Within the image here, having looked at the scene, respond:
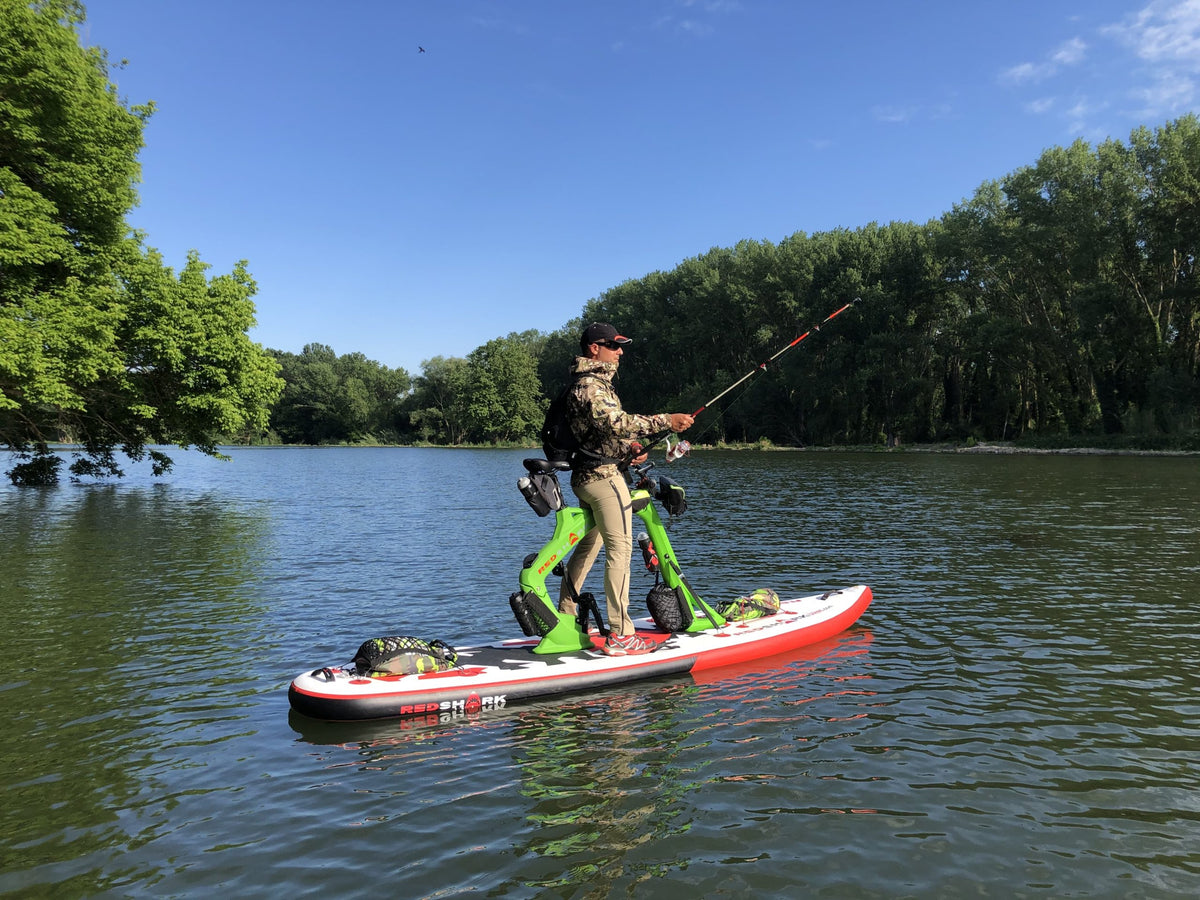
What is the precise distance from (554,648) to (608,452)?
228 centimetres

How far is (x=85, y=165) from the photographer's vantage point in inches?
1043

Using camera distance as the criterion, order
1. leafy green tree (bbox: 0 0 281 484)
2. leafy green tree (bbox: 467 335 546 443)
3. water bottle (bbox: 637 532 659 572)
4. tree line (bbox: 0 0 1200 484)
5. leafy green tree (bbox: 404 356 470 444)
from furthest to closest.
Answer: leafy green tree (bbox: 404 356 470 444), leafy green tree (bbox: 467 335 546 443), tree line (bbox: 0 0 1200 484), leafy green tree (bbox: 0 0 281 484), water bottle (bbox: 637 532 659 572)

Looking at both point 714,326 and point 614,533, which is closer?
point 614,533

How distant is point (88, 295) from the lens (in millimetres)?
26828

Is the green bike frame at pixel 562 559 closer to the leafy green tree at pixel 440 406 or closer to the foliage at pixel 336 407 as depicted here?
the leafy green tree at pixel 440 406

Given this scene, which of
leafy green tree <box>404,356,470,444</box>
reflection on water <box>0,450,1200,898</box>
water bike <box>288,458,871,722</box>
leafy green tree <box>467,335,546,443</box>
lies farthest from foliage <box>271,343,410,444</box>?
water bike <box>288,458,871,722</box>

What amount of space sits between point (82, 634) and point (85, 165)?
2318cm

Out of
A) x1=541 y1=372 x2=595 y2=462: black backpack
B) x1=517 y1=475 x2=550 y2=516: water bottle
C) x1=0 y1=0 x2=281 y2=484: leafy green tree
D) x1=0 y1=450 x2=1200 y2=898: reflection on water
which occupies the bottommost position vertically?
x1=0 y1=450 x2=1200 y2=898: reflection on water

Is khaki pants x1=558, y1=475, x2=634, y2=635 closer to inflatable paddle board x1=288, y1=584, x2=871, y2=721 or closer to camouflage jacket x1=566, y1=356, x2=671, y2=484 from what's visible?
camouflage jacket x1=566, y1=356, x2=671, y2=484

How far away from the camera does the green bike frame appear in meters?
8.16

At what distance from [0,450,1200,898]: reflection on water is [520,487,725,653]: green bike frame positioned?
2.72 ft

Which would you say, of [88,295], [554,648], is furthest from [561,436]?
[88,295]

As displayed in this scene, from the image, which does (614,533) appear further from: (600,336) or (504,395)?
(504,395)

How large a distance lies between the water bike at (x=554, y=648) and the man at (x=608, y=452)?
0.22 meters
